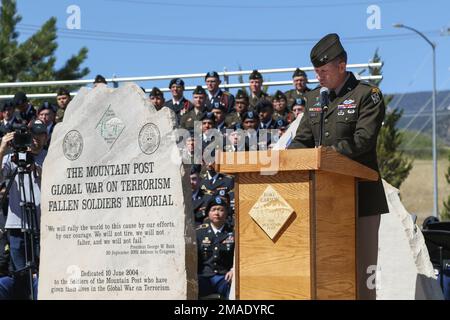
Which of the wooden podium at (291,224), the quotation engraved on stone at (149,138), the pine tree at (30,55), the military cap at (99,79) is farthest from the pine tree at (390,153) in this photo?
the wooden podium at (291,224)

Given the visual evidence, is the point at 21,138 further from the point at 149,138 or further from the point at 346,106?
the point at 346,106

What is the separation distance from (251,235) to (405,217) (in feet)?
7.12

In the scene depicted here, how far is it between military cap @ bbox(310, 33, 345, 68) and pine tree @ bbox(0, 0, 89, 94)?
2405 centimetres

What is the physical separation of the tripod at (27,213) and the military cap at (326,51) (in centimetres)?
363

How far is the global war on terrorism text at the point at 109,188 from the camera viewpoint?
7.30m

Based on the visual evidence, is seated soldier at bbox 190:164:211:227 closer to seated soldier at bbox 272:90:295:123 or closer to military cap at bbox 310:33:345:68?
seated soldier at bbox 272:90:295:123

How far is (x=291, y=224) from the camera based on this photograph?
203 inches

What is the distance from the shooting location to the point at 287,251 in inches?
203

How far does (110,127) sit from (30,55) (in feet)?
76.2

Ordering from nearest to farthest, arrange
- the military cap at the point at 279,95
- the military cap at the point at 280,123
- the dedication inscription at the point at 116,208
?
the dedication inscription at the point at 116,208, the military cap at the point at 280,123, the military cap at the point at 279,95

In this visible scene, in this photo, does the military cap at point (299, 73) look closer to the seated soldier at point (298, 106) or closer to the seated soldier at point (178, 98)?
the seated soldier at point (298, 106)

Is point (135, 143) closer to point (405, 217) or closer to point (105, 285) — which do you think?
point (105, 285)
